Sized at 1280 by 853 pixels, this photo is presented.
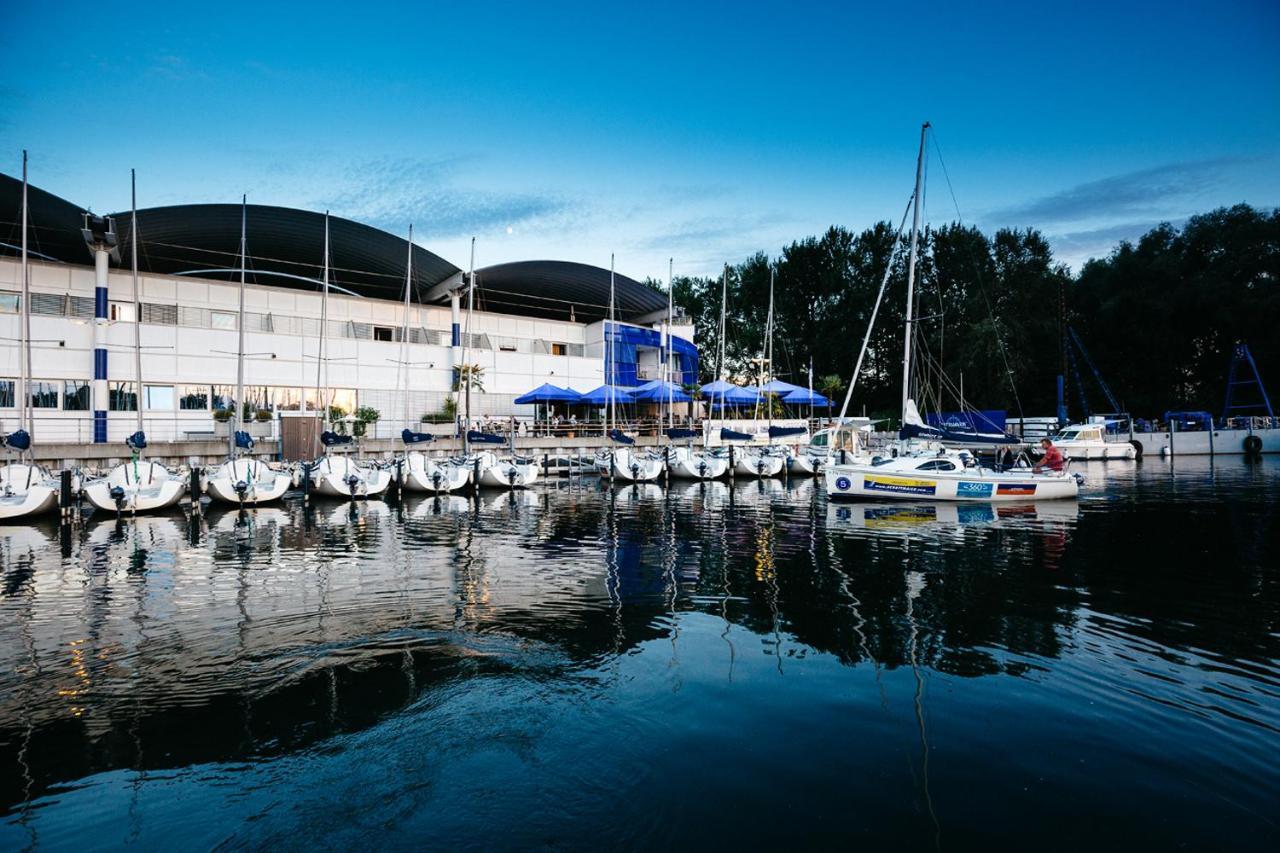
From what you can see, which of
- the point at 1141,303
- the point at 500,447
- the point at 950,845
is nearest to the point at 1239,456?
the point at 1141,303

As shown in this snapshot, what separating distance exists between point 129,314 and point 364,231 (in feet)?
45.4

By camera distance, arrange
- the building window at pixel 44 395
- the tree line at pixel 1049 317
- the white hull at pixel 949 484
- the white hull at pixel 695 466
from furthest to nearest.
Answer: the tree line at pixel 1049 317
the white hull at pixel 695 466
the building window at pixel 44 395
the white hull at pixel 949 484

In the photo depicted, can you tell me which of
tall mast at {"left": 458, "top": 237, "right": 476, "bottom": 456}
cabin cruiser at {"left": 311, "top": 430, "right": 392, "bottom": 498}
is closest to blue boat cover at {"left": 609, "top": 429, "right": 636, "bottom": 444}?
tall mast at {"left": 458, "top": 237, "right": 476, "bottom": 456}

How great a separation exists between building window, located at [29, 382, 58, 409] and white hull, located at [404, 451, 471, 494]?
2137 centimetres

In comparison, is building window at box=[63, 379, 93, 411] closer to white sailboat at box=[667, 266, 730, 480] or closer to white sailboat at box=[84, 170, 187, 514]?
white sailboat at box=[84, 170, 187, 514]

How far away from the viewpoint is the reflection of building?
1457 inches

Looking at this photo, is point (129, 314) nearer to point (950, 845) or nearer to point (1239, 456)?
point (950, 845)

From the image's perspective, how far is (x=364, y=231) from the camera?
145 ft

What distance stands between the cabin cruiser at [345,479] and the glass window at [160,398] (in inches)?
634

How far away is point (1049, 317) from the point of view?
66000 millimetres

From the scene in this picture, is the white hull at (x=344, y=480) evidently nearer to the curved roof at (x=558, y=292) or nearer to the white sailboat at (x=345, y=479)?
the white sailboat at (x=345, y=479)

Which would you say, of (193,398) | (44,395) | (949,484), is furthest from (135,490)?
(949,484)

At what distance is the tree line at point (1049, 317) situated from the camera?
2285 inches

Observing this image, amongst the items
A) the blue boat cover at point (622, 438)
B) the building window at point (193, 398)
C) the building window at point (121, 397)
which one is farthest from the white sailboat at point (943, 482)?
the building window at point (121, 397)
